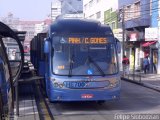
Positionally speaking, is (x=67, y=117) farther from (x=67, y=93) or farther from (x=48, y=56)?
(x=48, y=56)

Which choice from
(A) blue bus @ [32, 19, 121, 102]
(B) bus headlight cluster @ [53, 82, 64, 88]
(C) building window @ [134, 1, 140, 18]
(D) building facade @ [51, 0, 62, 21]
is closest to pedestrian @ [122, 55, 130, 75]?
(C) building window @ [134, 1, 140, 18]

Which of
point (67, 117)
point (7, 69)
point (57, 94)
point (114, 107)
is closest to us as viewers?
point (7, 69)

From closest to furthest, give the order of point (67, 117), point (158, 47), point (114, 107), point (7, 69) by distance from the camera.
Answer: point (7, 69) < point (67, 117) < point (114, 107) < point (158, 47)

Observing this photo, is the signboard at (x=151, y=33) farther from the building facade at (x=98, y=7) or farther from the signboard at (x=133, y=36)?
the building facade at (x=98, y=7)

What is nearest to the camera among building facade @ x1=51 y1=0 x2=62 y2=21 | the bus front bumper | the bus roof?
the bus front bumper

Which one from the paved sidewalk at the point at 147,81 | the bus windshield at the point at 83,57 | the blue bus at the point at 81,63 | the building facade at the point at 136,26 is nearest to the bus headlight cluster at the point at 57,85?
the blue bus at the point at 81,63

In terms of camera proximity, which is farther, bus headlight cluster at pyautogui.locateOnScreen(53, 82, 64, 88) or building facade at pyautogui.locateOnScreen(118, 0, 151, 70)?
building facade at pyautogui.locateOnScreen(118, 0, 151, 70)

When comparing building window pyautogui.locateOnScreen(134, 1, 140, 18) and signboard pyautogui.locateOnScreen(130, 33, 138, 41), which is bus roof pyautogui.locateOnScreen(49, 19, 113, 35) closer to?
signboard pyautogui.locateOnScreen(130, 33, 138, 41)

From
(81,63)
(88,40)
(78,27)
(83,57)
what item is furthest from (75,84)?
(78,27)

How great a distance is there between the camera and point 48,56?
15625mm

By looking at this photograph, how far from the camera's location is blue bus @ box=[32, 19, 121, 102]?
48.5 feet

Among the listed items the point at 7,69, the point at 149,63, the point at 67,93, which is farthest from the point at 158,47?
the point at 7,69

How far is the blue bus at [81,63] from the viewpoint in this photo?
14.8 meters

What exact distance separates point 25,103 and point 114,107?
3.43 meters
